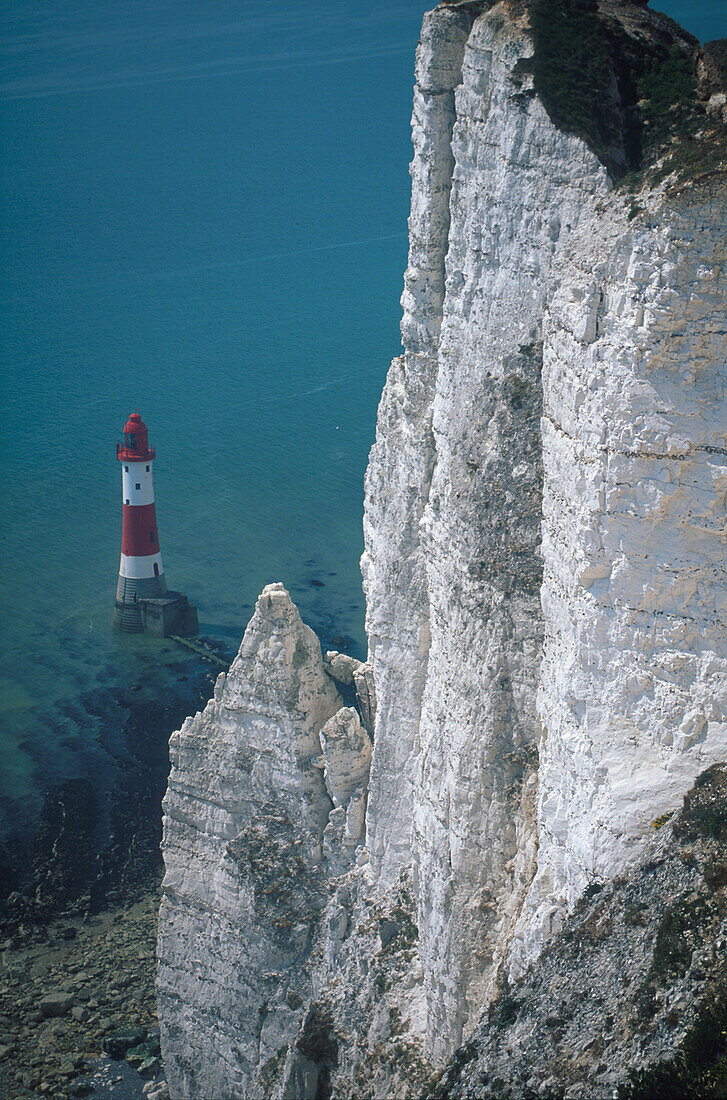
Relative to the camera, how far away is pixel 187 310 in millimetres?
105375

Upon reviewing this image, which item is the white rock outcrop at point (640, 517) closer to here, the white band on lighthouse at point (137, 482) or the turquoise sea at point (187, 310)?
the turquoise sea at point (187, 310)

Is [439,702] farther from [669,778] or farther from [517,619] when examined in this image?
[669,778]

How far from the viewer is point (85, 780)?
48.4 meters

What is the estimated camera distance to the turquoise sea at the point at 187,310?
6338 cm

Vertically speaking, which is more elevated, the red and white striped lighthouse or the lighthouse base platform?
the red and white striped lighthouse

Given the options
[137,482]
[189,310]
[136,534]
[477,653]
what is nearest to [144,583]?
[136,534]

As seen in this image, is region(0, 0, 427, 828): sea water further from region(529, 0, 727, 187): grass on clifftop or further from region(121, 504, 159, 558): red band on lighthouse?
region(529, 0, 727, 187): grass on clifftop

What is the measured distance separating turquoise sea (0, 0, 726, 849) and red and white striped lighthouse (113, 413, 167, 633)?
68.4 inches

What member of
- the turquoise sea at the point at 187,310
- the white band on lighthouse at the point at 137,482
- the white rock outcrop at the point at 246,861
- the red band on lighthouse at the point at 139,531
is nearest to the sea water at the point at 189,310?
the turquoise sea at the point at 187,310

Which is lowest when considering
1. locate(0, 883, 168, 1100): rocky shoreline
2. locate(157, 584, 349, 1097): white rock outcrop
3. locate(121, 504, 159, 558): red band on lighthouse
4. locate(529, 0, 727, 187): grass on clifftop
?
locate(0, 883, 168, 1100): rocky shoreline

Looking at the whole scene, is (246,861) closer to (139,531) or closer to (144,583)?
(139,531)

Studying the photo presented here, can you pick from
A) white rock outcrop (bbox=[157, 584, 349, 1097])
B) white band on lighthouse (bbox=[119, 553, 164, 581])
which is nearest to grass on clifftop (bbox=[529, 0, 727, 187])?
white rock outcrop (bbox=[157, 584, 349, 1097])

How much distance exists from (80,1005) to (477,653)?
71.2ft

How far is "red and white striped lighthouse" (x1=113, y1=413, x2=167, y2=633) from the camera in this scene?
5625cm
